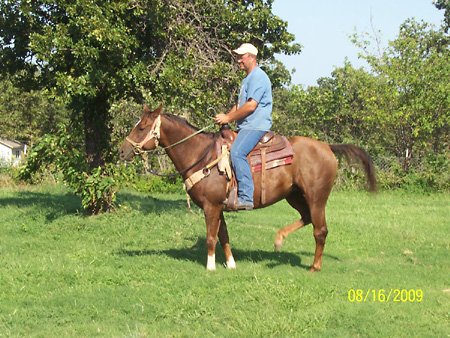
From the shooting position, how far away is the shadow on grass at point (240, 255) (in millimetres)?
7766

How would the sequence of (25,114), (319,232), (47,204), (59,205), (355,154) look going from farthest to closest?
1. (25,114)
2. (47,204)
3. (59,205)
4. (355,154)
5. (319,232)

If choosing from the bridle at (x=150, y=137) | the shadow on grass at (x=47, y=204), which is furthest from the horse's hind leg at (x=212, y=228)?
the shadow on grass at (x=47, y=204)

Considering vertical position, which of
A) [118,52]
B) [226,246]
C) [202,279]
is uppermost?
[118,52]

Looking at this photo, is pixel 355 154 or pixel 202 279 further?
pixel 355 154

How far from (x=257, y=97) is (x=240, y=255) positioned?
113 inches

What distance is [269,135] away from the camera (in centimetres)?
718

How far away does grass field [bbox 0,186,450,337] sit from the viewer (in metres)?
5.12

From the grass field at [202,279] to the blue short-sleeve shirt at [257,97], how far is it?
2121 mm

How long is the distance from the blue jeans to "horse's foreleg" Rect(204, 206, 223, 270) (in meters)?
0.44

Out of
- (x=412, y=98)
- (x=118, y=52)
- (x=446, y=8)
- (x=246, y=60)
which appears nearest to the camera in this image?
(x=246, y=60)

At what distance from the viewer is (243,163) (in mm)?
6859

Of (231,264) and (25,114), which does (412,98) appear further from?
(25,114)

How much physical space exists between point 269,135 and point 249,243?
9.03 ft

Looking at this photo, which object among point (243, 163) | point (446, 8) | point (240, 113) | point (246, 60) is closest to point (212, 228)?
point (243, 163)
